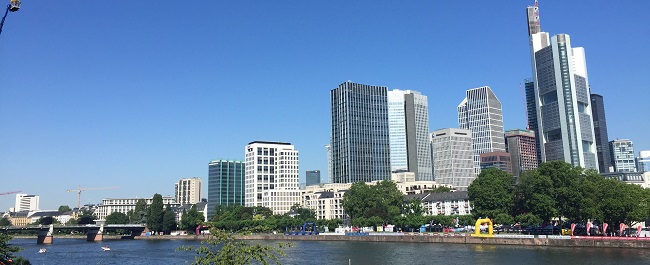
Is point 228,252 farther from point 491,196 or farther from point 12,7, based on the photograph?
point 491,196

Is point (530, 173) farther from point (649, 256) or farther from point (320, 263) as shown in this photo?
point (320, 263)

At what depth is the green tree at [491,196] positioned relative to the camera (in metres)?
139

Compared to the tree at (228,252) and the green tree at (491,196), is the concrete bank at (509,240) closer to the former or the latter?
the green tree at (491,196)

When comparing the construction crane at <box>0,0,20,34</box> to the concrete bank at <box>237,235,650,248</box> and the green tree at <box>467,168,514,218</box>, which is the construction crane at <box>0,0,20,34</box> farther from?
the green tree at <box>467,168,514,218</box>

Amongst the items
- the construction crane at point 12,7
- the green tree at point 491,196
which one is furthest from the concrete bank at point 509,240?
the construction crane at point 12,7

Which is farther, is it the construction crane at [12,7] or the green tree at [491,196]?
the green tree at [491,196]

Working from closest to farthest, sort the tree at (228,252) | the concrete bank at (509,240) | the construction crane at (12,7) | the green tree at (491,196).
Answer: the tree at (228,252) < the construction crane at (12,7) < the concrete bank at (509,240) < the green tree at (491,196)

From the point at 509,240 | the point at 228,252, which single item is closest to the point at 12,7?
the point at 228,252

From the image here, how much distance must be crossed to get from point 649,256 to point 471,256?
26.3 m

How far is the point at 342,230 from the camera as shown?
186 metres

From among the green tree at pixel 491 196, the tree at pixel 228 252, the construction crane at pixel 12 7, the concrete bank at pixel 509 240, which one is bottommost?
the concrete bank at pixel 509 240

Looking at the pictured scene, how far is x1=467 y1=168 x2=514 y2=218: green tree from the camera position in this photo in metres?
139

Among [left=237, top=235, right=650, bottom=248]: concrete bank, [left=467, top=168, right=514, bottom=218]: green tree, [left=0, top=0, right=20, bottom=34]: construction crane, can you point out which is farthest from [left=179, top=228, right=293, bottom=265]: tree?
[left=467, top=168, right=514, bottom=218]: green tree

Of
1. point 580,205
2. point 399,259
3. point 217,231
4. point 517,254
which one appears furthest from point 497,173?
point 217,231
